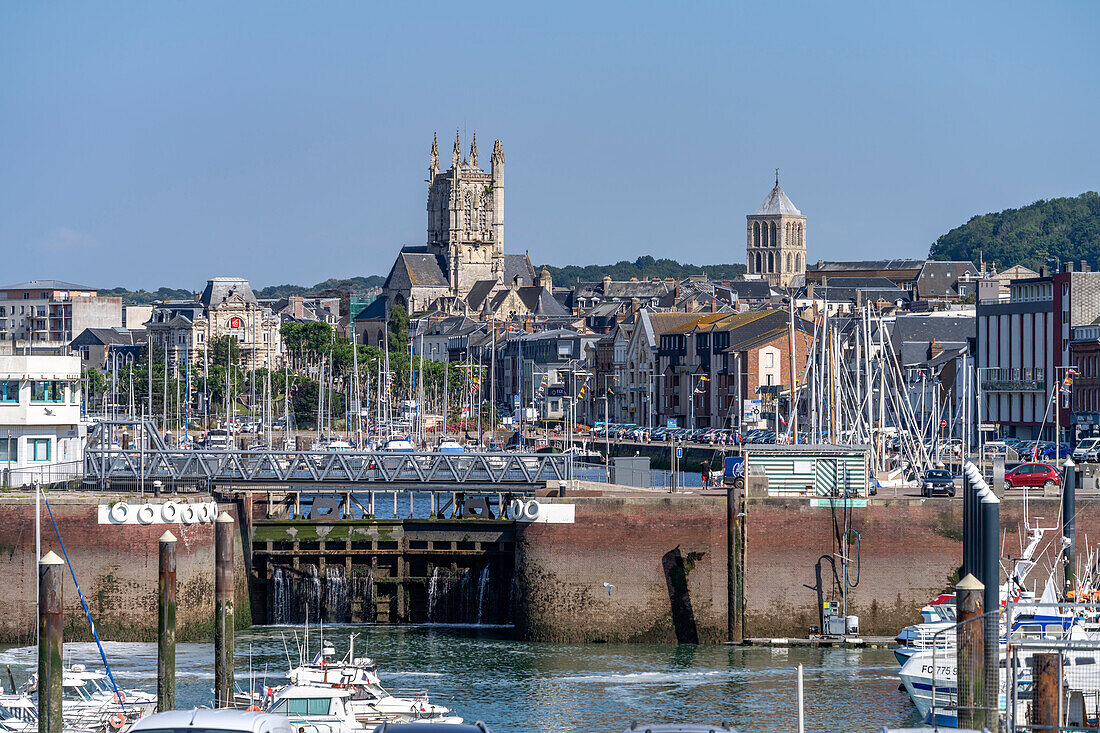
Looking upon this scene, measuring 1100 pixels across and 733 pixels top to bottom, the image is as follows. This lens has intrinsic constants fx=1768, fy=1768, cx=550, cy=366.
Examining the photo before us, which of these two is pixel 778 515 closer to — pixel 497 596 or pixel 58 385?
pixel 497 596

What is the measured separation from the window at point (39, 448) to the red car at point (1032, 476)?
32721 mm

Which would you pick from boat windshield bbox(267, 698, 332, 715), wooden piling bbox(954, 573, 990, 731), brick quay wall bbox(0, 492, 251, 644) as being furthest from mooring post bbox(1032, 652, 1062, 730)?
brick quay wall bbox(0, 492, 251, 644)

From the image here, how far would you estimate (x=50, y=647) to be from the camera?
1254 inches

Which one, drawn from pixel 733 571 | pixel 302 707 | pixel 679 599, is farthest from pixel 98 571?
pixel 733 571

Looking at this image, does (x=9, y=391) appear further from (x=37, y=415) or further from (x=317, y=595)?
(x=317, y=595)

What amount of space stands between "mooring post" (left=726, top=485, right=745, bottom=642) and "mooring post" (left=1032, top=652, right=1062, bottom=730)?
21.8 metres

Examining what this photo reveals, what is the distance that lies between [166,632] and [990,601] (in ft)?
53.5

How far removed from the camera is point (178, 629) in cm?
4981

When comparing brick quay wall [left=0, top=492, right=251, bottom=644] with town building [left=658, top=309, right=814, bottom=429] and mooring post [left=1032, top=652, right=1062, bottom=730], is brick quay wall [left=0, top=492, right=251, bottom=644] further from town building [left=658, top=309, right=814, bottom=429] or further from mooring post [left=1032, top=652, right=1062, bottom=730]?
town building [left=658, top=309, right=814, bottom=429]

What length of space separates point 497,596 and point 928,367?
284ft

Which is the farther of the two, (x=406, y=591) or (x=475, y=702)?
(x=406, y=591)

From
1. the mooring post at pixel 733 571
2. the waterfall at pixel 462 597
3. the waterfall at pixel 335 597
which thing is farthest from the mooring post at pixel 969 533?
the waterfall at pixel 335 597

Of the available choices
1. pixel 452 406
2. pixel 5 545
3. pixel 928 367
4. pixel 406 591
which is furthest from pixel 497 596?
pixel 452 406

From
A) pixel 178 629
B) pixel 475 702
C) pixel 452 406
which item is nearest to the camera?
pixel 475 702
